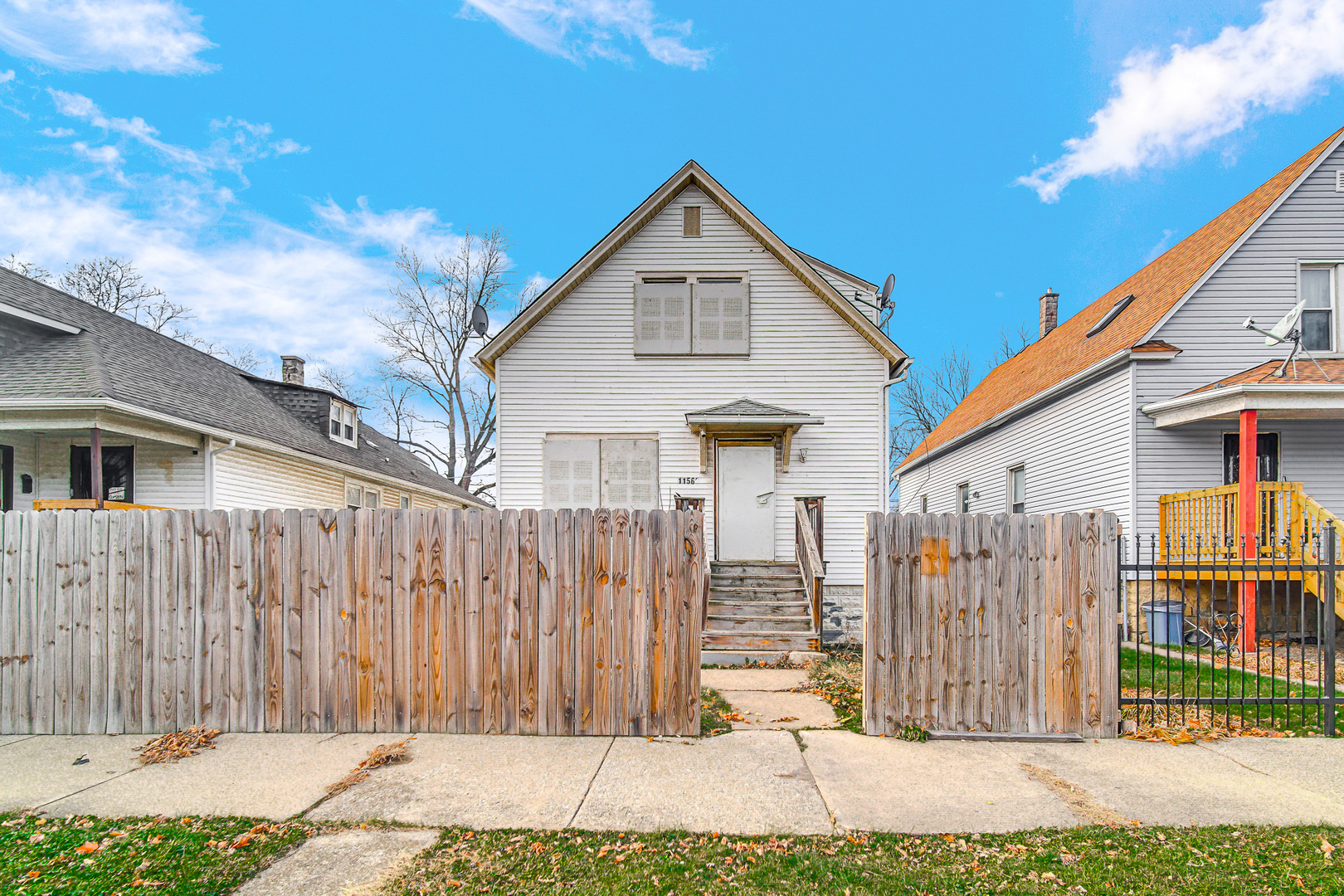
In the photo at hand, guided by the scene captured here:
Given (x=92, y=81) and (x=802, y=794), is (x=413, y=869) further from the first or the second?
(x=92, y=81)

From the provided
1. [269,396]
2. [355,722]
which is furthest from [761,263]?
[269,396]

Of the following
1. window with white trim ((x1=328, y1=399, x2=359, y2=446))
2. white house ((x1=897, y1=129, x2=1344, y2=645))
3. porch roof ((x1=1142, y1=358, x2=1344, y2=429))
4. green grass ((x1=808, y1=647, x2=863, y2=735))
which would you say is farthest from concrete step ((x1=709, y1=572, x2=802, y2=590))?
window with white trim ((x1=328, y1=399, x2=359, y2=446))

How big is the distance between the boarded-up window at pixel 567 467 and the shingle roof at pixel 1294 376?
33.5 ft

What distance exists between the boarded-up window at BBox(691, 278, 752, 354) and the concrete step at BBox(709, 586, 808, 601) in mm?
4426

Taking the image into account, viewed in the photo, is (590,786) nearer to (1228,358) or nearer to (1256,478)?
(1256,478)

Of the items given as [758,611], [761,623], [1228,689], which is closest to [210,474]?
[758,611]

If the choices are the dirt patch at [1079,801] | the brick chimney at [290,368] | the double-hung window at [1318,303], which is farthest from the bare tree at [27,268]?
the double-hung window at [1318,303]

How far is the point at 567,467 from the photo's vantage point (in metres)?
12.8

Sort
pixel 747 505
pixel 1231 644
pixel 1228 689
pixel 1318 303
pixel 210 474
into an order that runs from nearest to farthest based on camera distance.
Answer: pixel 1228 689 → pixel 1231 644 → pixel 1318 303 → pixel 747 505 → pixel 210 474

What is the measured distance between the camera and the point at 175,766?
4.65 metres

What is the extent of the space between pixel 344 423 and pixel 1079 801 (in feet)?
66.7

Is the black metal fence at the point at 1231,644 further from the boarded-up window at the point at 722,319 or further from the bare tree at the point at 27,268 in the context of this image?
the bare tree at the point at 27,268

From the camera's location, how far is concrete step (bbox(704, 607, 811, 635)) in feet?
33.5

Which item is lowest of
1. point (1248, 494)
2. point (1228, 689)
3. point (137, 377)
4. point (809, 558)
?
point (1228, 689)
